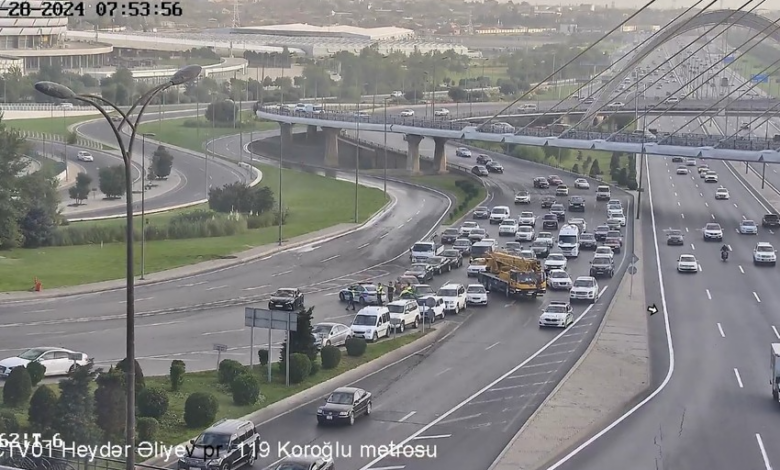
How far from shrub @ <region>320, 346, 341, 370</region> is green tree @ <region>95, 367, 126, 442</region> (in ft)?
28.8

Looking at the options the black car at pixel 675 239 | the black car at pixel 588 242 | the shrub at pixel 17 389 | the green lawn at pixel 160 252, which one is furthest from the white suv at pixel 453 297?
the black car at pixel 675 239

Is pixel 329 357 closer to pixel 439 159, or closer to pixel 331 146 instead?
pixel 439 159

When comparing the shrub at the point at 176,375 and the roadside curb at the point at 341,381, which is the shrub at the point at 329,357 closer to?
the roadside curb at the point at 341,381

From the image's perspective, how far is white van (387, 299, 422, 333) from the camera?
38594 mm

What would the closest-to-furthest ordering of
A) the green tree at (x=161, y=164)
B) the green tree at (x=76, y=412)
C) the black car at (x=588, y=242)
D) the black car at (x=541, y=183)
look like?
the green tree at (x=76, y=412)
the black car at (x=588, y=242)
the green tree at (x=161, y=164)
the black car at (x=541, y=183)

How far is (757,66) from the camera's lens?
196 metres

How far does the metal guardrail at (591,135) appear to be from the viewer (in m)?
74.7

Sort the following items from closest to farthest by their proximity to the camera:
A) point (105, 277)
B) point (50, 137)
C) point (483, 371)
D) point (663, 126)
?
point (483, 371) → point (105, 277) → point (50, 137) → point (663, 126)

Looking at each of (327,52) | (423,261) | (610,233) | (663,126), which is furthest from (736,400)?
(327,52)

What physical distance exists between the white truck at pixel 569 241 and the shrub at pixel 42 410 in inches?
1382

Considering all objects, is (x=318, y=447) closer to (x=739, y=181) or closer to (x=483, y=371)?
(x=483, y=371)

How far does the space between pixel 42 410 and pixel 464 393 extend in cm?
1057

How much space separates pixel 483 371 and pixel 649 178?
59917 mm

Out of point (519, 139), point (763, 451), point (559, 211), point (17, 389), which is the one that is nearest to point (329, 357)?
point (17, 389)
